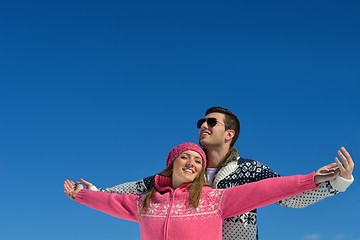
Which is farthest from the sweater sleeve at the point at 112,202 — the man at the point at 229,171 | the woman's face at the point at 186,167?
the woman's face at the point at 186,167

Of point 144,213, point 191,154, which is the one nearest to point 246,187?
point 191,154

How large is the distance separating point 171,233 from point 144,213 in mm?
639

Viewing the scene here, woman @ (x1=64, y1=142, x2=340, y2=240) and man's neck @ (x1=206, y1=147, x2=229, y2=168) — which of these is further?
man's neck @ (x1=206, y1=147, x2=229, y2=168)

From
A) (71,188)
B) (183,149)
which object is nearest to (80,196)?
(71,188)

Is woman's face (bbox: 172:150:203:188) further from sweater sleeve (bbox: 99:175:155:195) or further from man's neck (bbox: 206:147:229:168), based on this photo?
man's neck (bbox: 206:147:229:168)

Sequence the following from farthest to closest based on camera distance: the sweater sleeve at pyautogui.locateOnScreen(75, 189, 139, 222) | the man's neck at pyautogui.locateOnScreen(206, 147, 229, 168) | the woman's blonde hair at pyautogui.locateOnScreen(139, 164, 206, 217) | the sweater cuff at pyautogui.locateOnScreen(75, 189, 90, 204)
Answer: the man's neck at pyautogui.locateOnScreen(206, 147, 229, 168), the sweater cuff at pyautogui.locateOnScreen(75, 189, 90, 204), the sweater sleeve at pyautogui.locateOnScreen(75, 189, 139, 222), the woman's blonde hair at pyautogui.locateOnScreen(139, 164, 206, 217)

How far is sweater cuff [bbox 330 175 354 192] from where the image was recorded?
22.7ft

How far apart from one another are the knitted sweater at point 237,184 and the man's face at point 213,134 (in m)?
0.33

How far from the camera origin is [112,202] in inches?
333

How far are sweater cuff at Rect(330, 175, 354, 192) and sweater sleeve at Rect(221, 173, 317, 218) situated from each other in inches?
9.8

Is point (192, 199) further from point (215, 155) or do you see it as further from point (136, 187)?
point (215, 155)

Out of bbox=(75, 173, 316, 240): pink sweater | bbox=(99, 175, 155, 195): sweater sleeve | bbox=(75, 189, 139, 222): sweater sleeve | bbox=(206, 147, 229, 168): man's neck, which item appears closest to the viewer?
bbox=(75, 173, 316, 240): pink sweater

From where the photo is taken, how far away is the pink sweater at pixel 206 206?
23.8ft

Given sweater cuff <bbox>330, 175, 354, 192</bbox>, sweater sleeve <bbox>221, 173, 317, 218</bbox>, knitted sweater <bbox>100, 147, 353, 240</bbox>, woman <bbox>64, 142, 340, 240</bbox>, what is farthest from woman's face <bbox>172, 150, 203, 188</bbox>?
sweater cuff <bbox>330, 175, 354, 192</bbox>
